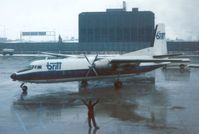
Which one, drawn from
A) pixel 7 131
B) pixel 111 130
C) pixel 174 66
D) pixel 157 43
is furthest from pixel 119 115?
pixel 174 66

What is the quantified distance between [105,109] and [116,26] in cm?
9931

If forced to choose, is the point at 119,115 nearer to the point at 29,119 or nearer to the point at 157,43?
the point at 29,119

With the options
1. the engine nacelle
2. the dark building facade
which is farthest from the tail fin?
the dark building facade

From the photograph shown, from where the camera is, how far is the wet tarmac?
17.5m

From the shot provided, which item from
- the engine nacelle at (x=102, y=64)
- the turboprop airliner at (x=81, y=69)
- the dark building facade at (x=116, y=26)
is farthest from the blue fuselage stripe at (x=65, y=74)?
the dark building facade at (x=116, y=26)

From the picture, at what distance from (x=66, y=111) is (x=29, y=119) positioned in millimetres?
2959

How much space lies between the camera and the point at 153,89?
104 feet

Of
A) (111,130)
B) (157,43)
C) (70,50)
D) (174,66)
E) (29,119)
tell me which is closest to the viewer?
(111,130)

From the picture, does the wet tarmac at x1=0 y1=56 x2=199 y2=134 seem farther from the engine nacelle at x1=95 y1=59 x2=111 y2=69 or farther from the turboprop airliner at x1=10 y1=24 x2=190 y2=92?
the engine nacelle at x1=95 y1=59 x2=111 y2=69

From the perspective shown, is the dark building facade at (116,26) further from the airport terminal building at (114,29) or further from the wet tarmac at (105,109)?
the wet tarmac at (105,109)

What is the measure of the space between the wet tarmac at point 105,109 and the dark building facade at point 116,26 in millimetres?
86308

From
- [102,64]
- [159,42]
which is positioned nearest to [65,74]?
[102,64]

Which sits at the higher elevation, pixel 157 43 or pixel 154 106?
pixel 157 43

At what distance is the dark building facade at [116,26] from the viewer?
389 ft
